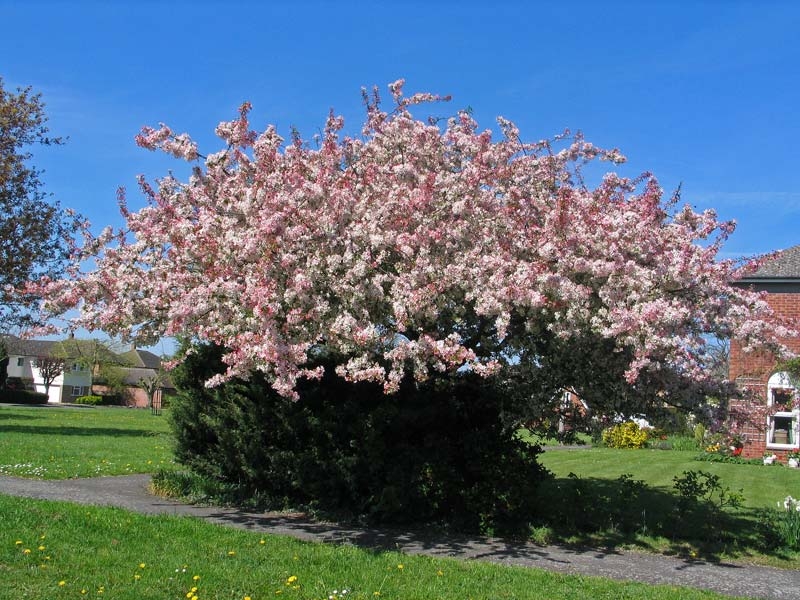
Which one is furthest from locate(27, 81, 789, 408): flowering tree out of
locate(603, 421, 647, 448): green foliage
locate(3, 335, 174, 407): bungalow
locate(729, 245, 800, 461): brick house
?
locate(3, 335, 174, 407): bungalow

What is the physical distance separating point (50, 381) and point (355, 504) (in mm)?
69505

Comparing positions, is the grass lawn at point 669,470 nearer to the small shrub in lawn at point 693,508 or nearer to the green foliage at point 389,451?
the small shrub in lawn at point 693,508

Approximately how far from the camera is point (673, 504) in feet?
37.6

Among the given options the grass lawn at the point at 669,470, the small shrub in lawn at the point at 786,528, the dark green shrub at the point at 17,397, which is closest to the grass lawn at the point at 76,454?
the small shrub in lawn at the point at 786,528

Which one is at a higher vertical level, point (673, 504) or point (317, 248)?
point (317, 248)

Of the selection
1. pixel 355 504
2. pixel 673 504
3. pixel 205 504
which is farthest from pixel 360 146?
pixel 673 504

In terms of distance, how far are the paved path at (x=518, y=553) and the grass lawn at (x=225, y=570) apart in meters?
0.49

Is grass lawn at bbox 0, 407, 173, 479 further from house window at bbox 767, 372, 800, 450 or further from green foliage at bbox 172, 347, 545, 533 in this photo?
house window at bbox 767, 372, 800, 450

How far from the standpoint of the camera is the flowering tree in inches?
303

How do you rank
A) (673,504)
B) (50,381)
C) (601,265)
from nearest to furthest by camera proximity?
(601,265)
(673,504)
(50,381)

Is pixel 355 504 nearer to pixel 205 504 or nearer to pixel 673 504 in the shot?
pixel 205 504

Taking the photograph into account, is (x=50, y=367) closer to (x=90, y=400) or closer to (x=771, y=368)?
(x=90, y=400)

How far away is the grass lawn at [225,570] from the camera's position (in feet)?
20.0

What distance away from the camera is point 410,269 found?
827 cm
